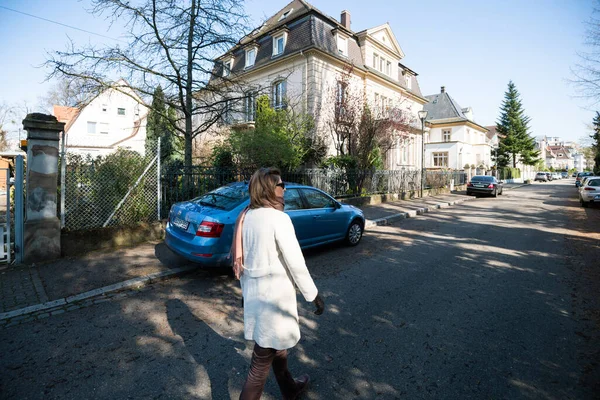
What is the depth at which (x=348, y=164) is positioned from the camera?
1574 centimetres

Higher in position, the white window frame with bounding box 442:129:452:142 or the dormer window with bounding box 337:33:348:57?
the dormer window with bounding box 337:33:348:57

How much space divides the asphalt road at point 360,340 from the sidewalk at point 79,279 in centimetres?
31

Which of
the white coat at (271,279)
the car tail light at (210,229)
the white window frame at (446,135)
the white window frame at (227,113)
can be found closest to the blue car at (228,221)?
the car tail light at (210,229)

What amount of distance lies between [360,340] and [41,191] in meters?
6.43

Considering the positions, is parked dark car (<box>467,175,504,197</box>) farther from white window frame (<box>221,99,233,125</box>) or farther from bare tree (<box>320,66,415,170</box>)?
white window frame (<box>221,99,233,125</box>)

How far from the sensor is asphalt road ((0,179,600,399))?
8.91 feet

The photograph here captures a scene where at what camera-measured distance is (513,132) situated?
1989 inches

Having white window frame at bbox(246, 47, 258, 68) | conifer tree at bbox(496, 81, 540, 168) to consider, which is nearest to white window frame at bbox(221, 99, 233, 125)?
white window frame at bbox(246, 47, 258, 68)

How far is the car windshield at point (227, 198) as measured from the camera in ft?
17.9

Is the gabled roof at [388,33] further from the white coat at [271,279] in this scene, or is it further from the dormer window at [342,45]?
the white coat at [271,279]

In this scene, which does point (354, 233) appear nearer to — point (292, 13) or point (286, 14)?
point (292, 13)

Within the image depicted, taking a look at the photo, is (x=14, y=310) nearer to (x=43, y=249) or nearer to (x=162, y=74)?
(x=43, y=249)

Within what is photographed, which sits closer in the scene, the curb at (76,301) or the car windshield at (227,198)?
the curb at (76,301)

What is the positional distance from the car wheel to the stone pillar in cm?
611
